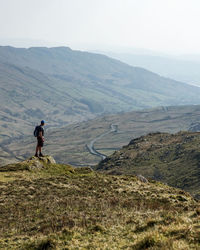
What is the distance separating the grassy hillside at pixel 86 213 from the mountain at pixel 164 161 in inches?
2250

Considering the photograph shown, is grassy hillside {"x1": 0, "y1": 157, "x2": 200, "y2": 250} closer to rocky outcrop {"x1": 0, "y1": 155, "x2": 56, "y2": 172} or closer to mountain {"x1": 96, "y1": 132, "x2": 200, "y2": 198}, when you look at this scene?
rocky outcrop {"x1": 0, "y1": 155, "x2": 56, "y2": 172}

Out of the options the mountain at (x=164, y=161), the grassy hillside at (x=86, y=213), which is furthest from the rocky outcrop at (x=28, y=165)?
the mountain at (x=164, y=161)

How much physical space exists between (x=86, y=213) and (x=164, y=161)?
11952 cm

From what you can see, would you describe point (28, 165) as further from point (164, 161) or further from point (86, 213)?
point (164, 161)

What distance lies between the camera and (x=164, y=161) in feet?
449

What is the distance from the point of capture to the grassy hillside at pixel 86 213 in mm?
14489

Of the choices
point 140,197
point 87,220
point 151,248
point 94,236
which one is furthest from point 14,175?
point 151,248

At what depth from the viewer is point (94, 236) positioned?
629 inches

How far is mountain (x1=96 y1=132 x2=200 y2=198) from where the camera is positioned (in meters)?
102

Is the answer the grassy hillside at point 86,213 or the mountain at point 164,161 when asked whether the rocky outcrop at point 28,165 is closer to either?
the grassy hillside at point 86,213

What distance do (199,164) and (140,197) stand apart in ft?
289

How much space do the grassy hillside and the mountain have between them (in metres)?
57.2

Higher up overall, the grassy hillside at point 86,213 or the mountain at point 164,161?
the grassy hillside at point 86,213

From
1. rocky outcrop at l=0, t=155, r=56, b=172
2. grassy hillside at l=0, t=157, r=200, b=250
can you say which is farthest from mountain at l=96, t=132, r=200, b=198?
grassy hillside at l=0, t=157, r=200, b=250
